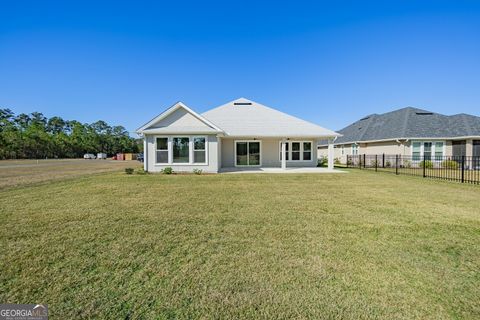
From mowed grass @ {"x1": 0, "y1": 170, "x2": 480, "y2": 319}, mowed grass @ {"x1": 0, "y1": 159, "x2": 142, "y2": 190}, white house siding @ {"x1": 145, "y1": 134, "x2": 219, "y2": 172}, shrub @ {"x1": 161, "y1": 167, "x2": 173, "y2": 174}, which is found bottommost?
mowed grass @ {"x1": 0, "y1": 170, "x2": 480, "y2": 319}

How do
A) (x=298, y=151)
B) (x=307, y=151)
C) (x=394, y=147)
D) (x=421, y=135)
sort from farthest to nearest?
(x=394, y=147)
(x=421, y=135)
(x=307, y=151)
(x=298, y=151)

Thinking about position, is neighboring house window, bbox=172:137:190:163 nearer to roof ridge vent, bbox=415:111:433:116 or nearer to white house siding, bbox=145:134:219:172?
white house siding, bbox=145:134:219:172

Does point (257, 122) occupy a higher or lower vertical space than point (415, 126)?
higher

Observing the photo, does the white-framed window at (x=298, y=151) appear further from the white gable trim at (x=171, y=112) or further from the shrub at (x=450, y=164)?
the shrub at (x=450, y=164)

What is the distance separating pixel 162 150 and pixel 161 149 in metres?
0.10

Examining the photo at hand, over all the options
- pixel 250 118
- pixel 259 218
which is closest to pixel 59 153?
pixel 250 118

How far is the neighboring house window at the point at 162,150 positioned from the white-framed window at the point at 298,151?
35.1 feet

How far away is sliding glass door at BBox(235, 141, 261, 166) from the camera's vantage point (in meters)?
20.1

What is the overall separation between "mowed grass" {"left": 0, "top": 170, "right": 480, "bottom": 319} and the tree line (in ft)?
222

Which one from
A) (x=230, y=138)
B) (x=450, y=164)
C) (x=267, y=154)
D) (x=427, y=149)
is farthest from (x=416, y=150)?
(x=230, y=138)

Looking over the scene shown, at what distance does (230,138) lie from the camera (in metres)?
19.7

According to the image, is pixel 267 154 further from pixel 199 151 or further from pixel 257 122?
pixel 199 151

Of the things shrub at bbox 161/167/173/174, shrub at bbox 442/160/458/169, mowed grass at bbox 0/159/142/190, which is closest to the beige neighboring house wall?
shrub at bbox 442/160/458/169

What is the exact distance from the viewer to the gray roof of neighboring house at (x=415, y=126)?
21766 millimetres
